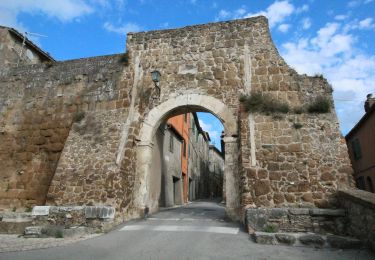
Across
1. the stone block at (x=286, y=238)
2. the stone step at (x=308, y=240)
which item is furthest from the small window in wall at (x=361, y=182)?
the stone block at (x=286, y=238)

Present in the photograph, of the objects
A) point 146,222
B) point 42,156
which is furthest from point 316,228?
point 42,156

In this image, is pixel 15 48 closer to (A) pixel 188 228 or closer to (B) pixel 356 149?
(A) pixel 188 228

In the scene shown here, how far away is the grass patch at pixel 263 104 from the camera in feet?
23.4

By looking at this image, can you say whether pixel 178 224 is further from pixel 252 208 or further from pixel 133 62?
pixel 133 62

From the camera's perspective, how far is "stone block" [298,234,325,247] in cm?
485

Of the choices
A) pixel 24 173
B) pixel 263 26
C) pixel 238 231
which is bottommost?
pixel 238 231

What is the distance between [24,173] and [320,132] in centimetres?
878

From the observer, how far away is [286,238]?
5.00 m

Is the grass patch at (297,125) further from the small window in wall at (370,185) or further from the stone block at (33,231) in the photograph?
the small window in wall at (370,185)

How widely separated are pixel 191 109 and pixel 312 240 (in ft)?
15.3

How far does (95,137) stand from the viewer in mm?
8117

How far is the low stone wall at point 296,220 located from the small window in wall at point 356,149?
13229 millimetres

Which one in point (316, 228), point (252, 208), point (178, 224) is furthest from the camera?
point (178, 224)

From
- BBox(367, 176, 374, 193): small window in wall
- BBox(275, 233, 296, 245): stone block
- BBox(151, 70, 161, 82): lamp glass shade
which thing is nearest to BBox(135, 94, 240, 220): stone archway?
BBox(151, 70, 161, 82): lamp glass shade
